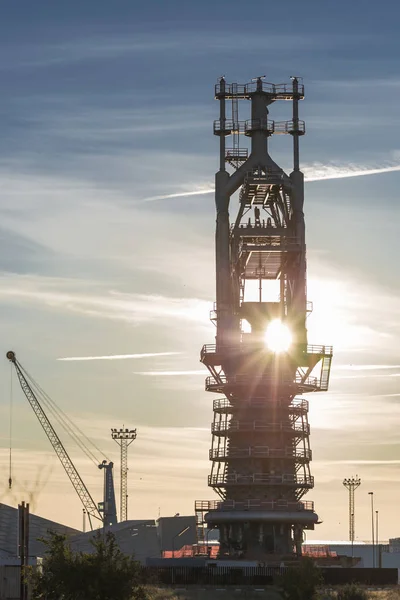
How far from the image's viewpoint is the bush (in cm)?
12630

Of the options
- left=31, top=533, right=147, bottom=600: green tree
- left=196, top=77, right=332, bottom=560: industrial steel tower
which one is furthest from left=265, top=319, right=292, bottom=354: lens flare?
left=31, top=533, right=147, bottom=600: green tree

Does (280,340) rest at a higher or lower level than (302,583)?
higher

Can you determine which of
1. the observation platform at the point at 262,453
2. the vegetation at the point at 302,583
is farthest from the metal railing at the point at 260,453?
the vegetation at the point at 302,583

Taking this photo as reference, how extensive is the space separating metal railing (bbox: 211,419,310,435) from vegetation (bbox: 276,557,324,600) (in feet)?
114

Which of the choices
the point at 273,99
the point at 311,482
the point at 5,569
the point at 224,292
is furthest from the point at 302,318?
the point at 5,569

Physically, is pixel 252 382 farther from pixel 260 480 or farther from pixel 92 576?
pixel 92 576

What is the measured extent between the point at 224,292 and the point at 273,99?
27435mm

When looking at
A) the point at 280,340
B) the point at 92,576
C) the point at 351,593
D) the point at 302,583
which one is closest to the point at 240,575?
the point at 351,593

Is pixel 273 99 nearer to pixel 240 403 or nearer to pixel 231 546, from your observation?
pixel 240 403

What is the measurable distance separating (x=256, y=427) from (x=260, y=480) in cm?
634

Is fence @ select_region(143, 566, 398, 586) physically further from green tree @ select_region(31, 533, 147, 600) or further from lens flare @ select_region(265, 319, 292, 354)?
green tree @ select_region(31, 533, 147, 600)

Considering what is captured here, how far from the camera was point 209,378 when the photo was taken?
162 m

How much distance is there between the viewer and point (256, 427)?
6216 inches

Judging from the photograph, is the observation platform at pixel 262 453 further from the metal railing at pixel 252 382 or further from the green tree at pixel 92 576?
the green tree at pixel 92 576
